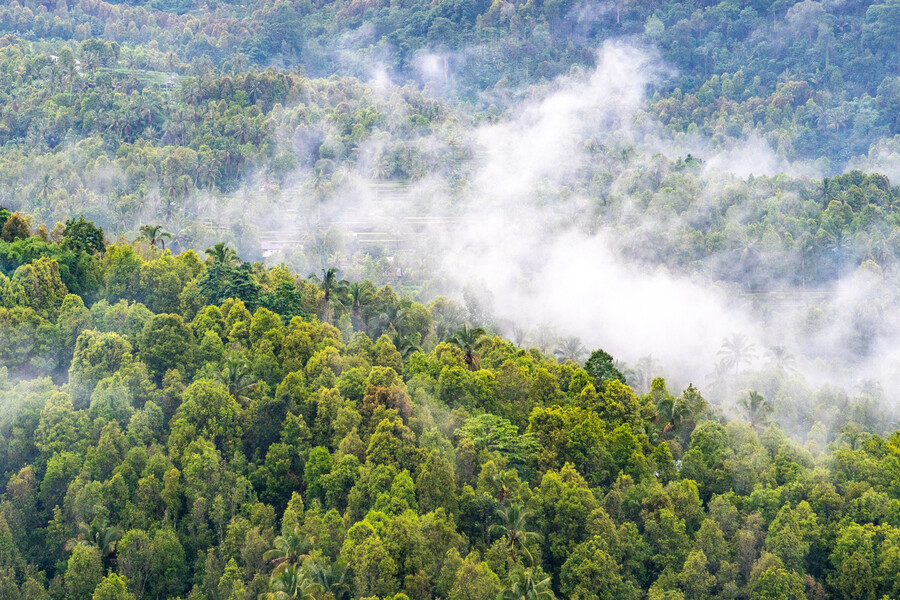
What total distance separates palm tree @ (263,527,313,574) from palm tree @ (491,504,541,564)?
12.8 meters

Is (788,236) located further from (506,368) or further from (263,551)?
(263,551)

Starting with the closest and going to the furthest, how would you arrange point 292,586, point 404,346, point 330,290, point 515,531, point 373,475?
1. point 292,586
2. point 515,531
3. point 373,475
4. point 404,346
5. point 330,290

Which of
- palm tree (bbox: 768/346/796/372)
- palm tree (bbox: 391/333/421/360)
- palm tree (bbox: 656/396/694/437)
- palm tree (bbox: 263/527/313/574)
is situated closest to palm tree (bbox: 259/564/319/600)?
palm tree (bbox: 263/527/313/574)

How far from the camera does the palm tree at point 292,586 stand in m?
73.1

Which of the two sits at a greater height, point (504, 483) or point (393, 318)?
point (393, 318)

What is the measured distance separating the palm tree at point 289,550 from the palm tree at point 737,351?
9350 cm

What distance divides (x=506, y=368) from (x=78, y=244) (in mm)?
45606

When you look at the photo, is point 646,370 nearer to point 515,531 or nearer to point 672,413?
point 672,413

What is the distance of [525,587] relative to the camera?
73.7 meters

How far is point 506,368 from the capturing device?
3974 inches

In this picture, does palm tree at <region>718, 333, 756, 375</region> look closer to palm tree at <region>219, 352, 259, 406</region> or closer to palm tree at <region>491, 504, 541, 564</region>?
palm tree at <region>219, 352, 259, 406</region>

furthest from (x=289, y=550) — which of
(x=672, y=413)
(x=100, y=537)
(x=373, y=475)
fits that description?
(x=672, y=413)

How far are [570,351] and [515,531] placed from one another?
61.7m

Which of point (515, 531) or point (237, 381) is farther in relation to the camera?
point (237, 381)
